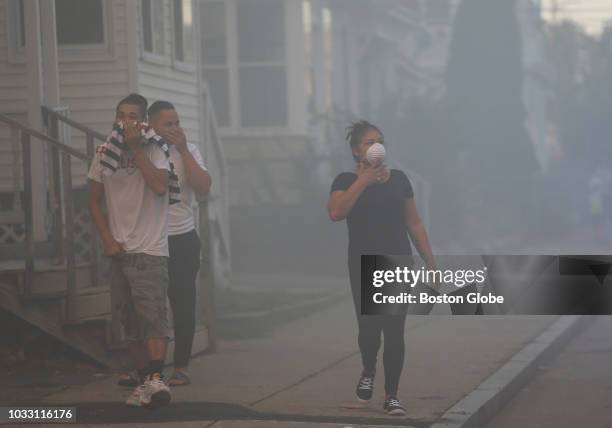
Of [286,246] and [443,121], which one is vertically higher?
[443,121]

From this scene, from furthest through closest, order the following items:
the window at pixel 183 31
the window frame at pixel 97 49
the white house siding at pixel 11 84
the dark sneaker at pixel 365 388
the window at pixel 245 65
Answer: the window at pixel 245 65, the window at pixel 183 31, the window frame at pixel 97 49, the white house siding at pixel 11 84, the dark sneaker at pixel 365 388

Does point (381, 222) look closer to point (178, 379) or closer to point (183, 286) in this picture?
point (183, 286)

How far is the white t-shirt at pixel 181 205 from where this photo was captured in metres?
9.21

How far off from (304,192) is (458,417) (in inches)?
606

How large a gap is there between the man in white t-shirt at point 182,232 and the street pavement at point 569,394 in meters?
2.11

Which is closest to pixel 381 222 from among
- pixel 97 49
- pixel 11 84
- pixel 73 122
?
pixel 73 122

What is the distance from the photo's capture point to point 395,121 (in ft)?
92.3

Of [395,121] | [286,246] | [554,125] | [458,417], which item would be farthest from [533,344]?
[554,125]

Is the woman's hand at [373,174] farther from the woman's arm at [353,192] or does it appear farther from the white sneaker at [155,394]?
the white sneaker at [155,394]

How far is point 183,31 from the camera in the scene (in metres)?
17.4

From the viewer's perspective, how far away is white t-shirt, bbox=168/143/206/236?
9211 mm

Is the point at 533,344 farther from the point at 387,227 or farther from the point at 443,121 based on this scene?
the point at 443,121

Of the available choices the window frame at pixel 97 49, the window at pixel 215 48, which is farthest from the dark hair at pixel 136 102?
the window at pixel 215 48

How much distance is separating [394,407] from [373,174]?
132 centimetres
